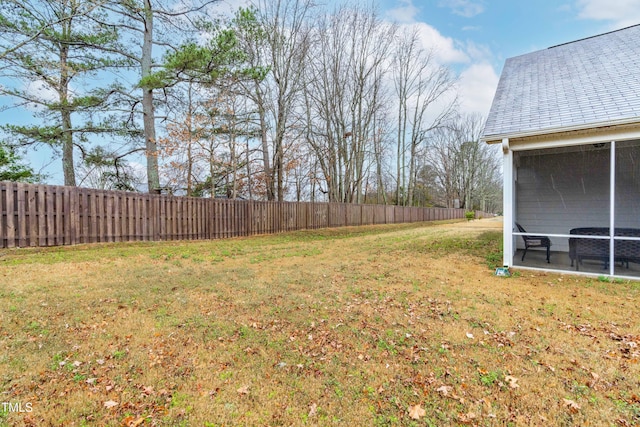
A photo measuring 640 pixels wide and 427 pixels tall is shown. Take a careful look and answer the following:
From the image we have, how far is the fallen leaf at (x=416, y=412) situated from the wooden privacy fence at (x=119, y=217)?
9.10m

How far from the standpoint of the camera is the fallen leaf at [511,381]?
234 cm

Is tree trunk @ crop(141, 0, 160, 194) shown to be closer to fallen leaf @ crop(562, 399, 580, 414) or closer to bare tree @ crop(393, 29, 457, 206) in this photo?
fallen leaf @ crop(562, 399, 580, 414)

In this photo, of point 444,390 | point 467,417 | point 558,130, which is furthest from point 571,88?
point 467,417

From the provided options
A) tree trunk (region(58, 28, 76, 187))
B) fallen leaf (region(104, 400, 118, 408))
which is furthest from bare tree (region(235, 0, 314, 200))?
fallen leaf (region(104, 400, 118, 408))

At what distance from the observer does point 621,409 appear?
2076mm

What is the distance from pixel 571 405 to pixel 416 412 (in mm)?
1133

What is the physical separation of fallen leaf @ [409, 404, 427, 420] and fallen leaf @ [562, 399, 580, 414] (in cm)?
104

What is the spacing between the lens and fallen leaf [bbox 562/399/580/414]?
6.82 ft

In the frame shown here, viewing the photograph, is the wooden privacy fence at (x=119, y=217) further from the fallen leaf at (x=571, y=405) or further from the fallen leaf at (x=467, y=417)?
the fallen leaf at (x=571, y=405)


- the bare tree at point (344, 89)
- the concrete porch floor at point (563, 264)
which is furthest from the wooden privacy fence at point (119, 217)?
the concrete porch floor at point (563, 264)

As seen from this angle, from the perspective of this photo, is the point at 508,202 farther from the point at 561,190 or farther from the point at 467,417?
the point at 467,417

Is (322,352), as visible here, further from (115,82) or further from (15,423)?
(115,82)

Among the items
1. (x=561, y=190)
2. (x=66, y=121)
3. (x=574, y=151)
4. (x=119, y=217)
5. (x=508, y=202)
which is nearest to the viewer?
(x=508, y=202)

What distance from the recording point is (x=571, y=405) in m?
2.12
